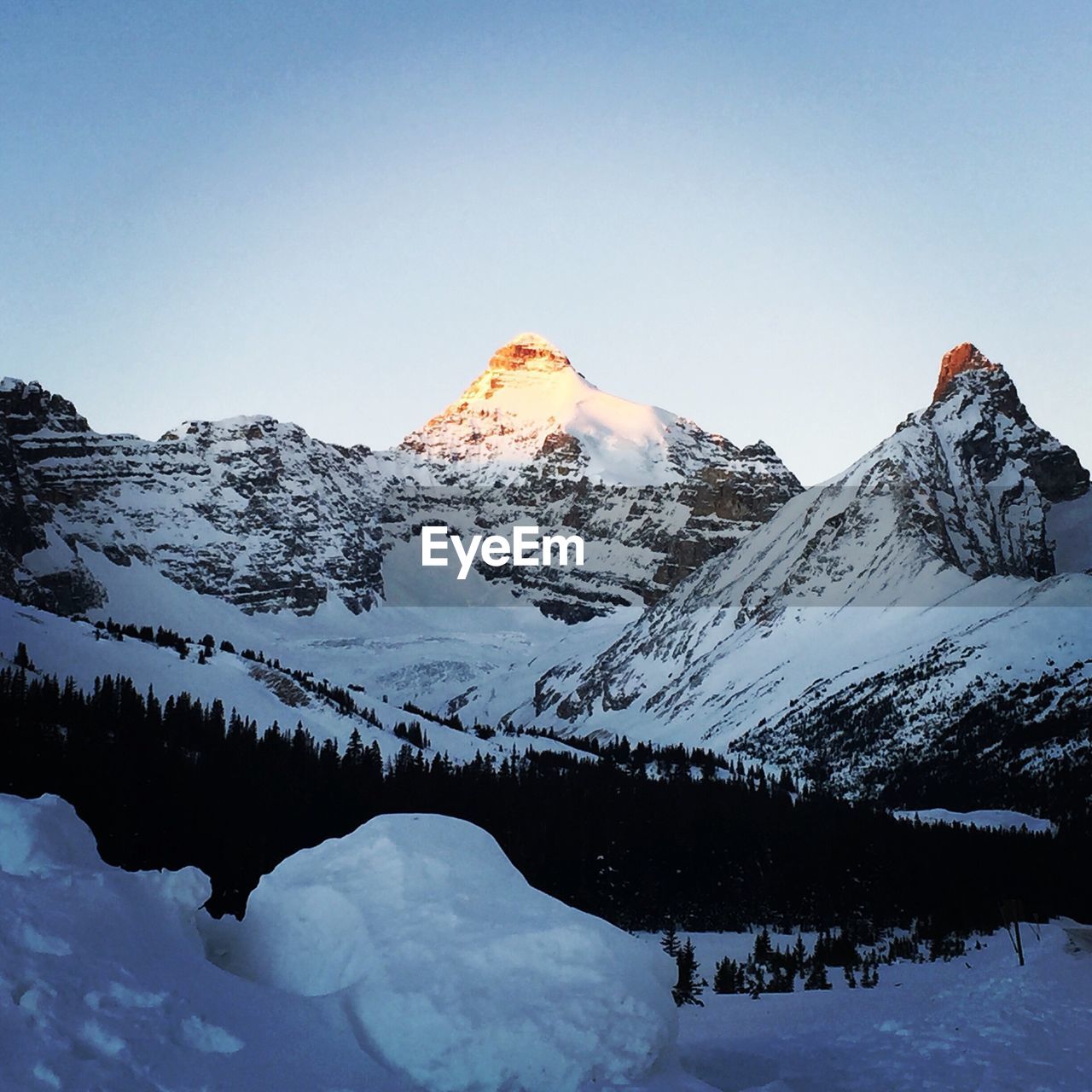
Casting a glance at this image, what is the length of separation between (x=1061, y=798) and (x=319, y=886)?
171829mm

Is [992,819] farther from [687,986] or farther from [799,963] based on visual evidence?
[687,986]

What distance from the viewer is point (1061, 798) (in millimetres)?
170625

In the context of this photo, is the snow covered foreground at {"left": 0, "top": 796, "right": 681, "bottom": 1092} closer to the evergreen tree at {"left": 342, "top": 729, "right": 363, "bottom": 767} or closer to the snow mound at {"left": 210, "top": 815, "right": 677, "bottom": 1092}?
the snow mound at {"left": 210, "top": 815, "right": 677, "bottom": 1092}

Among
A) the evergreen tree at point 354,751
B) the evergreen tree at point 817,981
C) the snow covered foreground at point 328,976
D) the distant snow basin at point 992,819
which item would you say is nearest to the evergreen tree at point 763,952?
the evergreen tree at point 817,981

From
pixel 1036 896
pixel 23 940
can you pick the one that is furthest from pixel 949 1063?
pixel 1036 896

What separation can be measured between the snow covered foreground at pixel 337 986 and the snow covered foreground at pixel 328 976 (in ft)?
0.11

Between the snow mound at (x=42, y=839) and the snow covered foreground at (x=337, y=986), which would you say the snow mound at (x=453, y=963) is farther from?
the snow mound at (x=42, y=839)

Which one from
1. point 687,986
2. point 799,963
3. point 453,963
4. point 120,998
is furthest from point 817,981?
point 120,998

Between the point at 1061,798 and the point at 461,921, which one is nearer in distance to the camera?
the point at 461,921

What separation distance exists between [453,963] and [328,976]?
2.41m

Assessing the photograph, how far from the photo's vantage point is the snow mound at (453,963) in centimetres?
1803

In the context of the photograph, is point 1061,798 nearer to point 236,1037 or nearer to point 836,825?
point 836,825

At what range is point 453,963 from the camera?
62.7 ft

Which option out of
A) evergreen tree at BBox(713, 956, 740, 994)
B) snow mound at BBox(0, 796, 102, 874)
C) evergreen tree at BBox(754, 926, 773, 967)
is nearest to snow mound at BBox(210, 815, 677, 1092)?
snow mound at BBox(0, 796, 102, 874)
